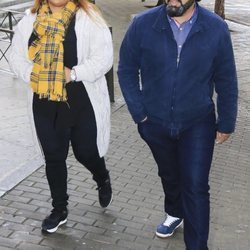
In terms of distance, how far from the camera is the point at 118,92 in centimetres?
858

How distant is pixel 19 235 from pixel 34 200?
1.98 ft

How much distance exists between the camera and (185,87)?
3326mm

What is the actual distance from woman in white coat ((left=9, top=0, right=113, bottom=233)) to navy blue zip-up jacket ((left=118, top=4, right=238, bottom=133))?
276mm

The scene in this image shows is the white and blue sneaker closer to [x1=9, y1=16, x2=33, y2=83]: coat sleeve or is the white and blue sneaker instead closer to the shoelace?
the shoelace

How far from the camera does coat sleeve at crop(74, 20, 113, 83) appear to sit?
361cm

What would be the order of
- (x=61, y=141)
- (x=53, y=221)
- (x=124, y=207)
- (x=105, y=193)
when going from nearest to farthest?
(x=61, y=141), (x=53, y=221), (x=105, y=193), (x=124, y=207)

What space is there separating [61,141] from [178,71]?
1024mm

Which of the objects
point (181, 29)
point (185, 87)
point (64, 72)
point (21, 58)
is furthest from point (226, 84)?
point (21, 58)

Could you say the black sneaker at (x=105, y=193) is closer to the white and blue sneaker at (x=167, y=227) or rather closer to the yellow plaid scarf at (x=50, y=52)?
the white and blue sneaker at (x=167, y=227)

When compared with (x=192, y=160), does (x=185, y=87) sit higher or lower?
higher

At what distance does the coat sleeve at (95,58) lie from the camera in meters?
3.61

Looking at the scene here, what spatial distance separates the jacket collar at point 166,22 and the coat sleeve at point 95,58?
0.47 metres

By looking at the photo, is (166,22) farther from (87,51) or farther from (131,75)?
(87,51)

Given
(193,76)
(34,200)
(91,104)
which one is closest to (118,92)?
(34,200)
